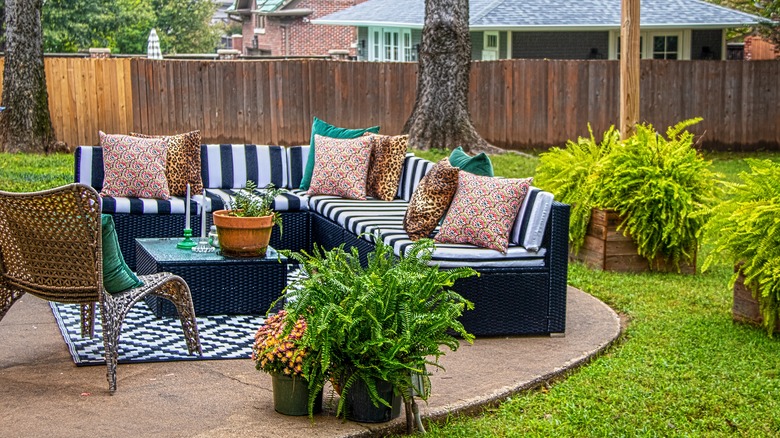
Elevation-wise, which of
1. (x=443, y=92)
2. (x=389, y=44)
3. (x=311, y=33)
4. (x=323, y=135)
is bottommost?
(x=323, y=135)

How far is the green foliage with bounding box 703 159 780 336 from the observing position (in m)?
6.77

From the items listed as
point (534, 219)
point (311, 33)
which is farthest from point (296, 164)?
point (311, 33)

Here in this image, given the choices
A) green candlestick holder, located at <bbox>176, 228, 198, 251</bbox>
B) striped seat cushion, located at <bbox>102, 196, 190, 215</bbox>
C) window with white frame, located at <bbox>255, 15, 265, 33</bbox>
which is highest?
window with white frame, located at <bbox>255, 15, 265, 33</bbox>

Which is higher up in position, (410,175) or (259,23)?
(259,23)

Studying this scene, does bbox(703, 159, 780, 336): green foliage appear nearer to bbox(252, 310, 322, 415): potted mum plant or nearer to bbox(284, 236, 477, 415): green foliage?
bbox(284, 236, 477, 415): green foliage

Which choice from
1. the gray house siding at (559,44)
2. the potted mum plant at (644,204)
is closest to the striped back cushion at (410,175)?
the potted mum plant at (644,204)

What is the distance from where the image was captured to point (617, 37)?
2331 cm

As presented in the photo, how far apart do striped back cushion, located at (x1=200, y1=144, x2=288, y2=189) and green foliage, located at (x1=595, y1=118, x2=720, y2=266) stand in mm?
2972

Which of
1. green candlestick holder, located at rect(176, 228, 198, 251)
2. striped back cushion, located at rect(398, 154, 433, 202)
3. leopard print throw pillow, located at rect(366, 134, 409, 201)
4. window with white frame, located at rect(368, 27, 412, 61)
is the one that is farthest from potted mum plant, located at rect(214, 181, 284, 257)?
window with white frame, located at rect(368, 27, 412, 61)

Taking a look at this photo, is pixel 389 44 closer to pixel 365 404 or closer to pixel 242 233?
pixel 242 233

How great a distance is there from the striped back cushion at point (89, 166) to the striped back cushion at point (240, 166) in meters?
0.94

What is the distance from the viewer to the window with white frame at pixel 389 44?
96.1 feet

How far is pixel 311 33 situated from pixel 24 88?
25.2 meters

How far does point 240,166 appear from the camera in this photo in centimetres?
1014
